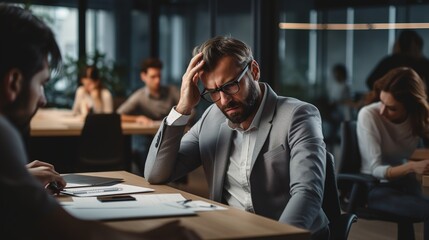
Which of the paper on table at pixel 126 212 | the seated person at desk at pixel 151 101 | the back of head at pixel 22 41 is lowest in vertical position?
the seated person at desk at pixel 151 101

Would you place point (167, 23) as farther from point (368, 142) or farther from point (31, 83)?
point (31, 83)

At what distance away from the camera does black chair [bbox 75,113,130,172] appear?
21.3 feet

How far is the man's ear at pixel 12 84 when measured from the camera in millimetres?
1813

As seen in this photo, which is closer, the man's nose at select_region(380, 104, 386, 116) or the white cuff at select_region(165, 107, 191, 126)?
the white cuff at select_region(165, 107, 191, 126)

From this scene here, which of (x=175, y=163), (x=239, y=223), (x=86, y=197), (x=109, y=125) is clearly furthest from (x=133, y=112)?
(x=239, y=223)

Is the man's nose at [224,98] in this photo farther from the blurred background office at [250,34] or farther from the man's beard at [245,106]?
the blurred background office at [250,34]

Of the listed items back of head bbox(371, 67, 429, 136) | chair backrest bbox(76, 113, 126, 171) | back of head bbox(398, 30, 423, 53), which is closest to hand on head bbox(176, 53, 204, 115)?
back of head bbox(371, 67, 429, 136)

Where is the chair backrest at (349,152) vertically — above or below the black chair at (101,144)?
above

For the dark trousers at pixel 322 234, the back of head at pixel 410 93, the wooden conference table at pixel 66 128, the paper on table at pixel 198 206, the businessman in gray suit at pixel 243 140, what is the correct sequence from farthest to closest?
the wooden conference table at pixel 66 128 → the back of head at pixel 410 93 → the businessman in gray suit at pixel 243 140 → the dark trousers at pixel 322 234 → the paper on table at pixel 198 206

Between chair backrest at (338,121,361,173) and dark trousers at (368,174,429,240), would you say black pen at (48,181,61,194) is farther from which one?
A: chair backrest at (338,121,361,173)

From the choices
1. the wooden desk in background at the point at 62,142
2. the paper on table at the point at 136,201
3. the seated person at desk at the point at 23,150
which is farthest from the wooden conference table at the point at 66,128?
the seated person at desk at the point at 23,150

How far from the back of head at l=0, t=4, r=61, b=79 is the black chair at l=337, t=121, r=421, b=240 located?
2622 mm

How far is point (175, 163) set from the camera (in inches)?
132

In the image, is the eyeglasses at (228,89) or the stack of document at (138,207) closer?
the stack of document at (138,207)
